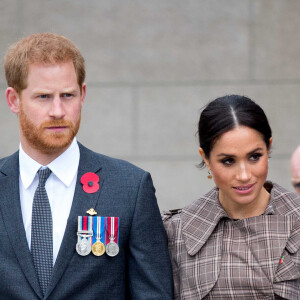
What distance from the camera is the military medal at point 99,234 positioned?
3.85m

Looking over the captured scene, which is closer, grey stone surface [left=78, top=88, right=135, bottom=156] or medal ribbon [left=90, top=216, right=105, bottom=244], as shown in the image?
medal ribbon [left=90, top=216, right=105, bottom=244]

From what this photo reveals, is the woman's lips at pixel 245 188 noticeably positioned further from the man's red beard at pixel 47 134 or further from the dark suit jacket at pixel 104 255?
the man's red beard at pixel 47 134

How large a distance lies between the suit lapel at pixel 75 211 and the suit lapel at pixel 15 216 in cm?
11

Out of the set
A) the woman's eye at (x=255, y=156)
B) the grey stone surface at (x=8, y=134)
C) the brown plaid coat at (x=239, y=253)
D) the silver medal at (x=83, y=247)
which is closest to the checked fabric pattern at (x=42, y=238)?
the silver medal at (x=83, y=247)

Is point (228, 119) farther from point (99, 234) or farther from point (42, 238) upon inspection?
point (42, 238)

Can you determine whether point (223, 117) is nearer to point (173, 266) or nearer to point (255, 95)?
point (173, 266)

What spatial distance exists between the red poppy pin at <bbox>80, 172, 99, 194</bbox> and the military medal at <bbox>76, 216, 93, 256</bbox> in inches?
5.7

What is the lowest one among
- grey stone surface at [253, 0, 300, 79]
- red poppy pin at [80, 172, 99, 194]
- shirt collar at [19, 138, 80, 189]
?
red poppy pin at [80, 172, 99, 194]

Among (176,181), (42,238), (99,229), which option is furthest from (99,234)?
(176,181)

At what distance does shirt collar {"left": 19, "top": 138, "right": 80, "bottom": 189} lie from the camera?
392 centimetres

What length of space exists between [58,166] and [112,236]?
0.40 metres

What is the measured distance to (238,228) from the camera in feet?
13.2

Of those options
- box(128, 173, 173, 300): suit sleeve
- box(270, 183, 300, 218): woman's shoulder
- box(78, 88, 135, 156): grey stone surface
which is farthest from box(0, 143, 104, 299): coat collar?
box(78, 88, 135, 156): grey stone surface

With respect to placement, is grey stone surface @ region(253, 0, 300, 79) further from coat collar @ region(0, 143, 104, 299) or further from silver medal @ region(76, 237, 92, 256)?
silver medal @ region(76, 237, 92, 256)
